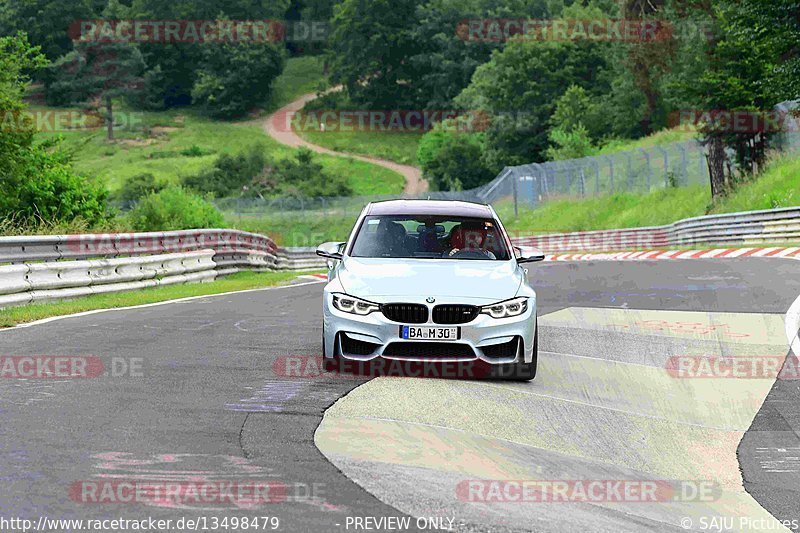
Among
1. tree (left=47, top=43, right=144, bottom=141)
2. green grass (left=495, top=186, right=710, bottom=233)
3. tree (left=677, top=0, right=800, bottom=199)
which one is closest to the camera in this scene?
tree (left=677, top=0, right=800, bottom=199)

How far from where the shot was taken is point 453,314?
32.2ft

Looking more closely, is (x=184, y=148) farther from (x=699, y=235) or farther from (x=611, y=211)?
(x=699, y=235)

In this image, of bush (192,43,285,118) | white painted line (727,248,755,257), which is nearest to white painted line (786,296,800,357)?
white painted line (727,248,755,257)

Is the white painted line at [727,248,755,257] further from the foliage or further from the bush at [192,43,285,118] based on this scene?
the bush at [192,43,285,118]

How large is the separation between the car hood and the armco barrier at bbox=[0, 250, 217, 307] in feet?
24.0

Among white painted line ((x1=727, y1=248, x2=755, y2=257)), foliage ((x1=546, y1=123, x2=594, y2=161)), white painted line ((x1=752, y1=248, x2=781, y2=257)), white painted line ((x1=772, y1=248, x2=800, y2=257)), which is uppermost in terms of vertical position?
white painted line ((x1=772, y1=248, x2=800, y2=257))

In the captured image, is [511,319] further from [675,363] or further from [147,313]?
[147,313]

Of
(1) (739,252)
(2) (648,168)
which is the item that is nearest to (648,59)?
(2) (648,168)

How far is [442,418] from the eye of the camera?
8172 millimetres

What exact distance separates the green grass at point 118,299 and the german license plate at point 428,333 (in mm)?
6238

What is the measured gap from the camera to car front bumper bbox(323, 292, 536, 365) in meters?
9.77

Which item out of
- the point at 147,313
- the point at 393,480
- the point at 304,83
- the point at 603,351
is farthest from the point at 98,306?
the point at 304,83

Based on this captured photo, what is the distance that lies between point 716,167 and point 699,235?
839 centimetres

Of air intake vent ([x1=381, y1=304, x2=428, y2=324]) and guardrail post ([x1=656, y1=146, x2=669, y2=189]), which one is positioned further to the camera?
guardrail post ([x1=656, y1=146, x2=669, y2=189])
